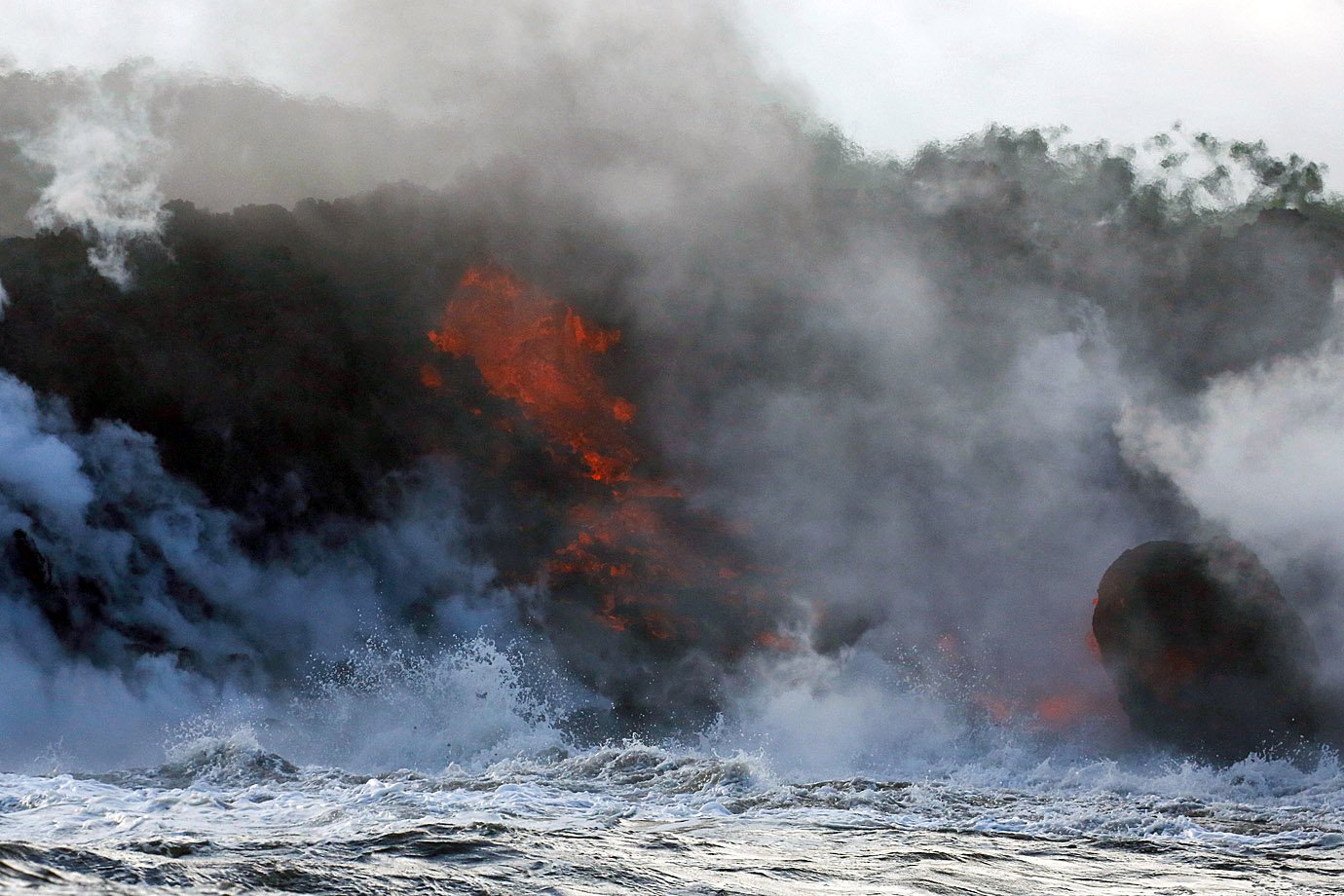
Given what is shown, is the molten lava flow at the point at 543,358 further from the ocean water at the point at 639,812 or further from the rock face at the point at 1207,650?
the rock face at the point at 1207,650

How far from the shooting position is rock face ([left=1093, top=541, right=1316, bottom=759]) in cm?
1936

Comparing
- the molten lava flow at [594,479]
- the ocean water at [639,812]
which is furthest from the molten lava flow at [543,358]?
the ocean water at [639,812]

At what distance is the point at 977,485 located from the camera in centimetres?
2377

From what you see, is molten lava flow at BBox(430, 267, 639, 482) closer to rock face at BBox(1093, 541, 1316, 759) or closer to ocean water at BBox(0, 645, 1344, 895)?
ocean water at BBox(0, 645, 1344, 895)

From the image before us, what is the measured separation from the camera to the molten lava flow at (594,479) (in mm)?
23703

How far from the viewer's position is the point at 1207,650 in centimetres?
2020

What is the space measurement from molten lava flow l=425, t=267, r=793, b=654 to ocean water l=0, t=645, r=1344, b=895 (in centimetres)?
304

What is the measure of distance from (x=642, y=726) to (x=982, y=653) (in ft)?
24.3

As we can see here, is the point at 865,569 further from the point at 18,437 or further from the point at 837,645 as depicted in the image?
the point at 18,437

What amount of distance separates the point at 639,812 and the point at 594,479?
11.9m

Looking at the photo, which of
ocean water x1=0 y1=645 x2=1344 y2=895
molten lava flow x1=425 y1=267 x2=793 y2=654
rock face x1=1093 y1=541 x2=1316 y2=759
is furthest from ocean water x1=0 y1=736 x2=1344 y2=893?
molten lava flow x1=425 y1=267 x2=793 y2=654

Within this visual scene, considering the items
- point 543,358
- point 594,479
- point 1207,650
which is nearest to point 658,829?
point 594,479

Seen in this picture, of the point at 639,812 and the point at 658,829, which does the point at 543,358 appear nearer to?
the point at 639,812

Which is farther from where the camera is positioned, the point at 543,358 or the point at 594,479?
the point at 543,358
